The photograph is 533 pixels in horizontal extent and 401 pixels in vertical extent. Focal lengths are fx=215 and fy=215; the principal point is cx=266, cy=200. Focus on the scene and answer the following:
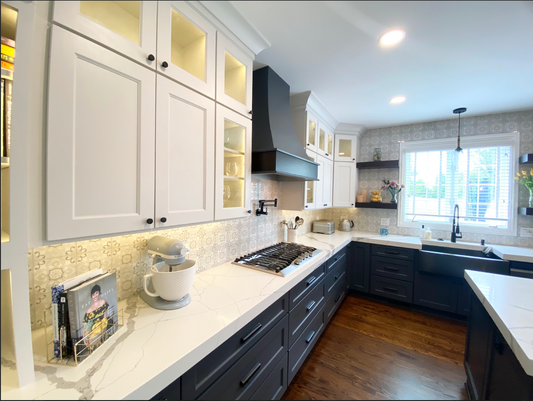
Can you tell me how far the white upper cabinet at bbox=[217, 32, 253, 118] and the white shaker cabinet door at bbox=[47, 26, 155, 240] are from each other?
0.47m

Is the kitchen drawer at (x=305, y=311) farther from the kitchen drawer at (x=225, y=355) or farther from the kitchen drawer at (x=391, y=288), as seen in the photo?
the kitchen drawer at (x=391, y=288)

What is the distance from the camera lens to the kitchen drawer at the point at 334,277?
225 cm

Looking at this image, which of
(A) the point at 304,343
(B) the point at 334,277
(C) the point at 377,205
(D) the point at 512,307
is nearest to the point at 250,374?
(A) the point at 304,343

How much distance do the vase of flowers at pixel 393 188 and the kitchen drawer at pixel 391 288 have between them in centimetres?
117

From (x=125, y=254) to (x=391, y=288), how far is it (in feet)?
10.3

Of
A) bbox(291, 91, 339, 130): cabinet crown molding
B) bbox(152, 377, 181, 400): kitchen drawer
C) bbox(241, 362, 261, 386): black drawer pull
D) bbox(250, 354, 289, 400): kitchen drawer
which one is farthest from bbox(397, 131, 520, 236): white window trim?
bbox(152, 377, 181, 400): kitchen drawer

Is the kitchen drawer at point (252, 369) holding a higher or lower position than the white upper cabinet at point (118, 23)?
lower

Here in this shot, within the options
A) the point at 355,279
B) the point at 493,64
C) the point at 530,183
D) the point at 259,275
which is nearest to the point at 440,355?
the point at 355,279

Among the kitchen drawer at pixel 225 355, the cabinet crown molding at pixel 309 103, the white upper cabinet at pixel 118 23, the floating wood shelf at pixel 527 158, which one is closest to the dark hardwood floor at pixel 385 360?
the kitchen drawer at pixel 225 355

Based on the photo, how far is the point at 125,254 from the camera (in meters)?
1.16

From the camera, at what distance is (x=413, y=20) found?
1230mm

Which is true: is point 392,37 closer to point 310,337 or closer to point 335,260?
point 335,260

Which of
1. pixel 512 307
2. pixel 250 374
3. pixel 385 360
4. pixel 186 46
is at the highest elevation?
pixel 186 46

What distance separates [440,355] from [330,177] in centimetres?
222
